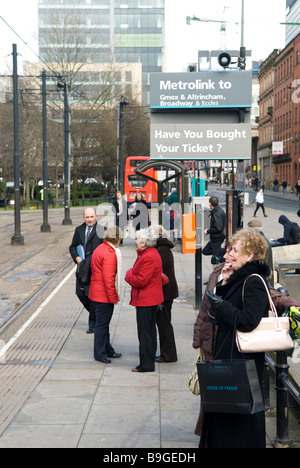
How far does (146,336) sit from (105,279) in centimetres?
84

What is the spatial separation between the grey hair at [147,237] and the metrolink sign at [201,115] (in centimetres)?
457

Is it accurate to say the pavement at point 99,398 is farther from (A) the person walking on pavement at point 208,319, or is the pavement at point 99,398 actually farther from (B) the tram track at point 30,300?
(A) the person walking on pavement at point 208,319

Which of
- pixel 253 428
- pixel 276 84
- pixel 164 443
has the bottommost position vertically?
pixel 164 443

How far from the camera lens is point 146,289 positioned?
793cm

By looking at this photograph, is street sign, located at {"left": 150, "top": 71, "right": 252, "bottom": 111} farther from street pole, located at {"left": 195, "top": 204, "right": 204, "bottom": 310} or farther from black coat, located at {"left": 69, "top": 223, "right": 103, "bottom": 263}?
black coat, located at {"left": 69, "top": 223, "right": 103, "bottom": 263}

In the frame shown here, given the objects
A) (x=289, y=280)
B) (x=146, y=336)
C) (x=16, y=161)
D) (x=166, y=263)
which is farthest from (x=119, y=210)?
(x=146, y=336)

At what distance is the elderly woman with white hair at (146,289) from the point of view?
7.84 m

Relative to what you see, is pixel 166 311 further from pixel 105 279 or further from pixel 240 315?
pixel 240 315

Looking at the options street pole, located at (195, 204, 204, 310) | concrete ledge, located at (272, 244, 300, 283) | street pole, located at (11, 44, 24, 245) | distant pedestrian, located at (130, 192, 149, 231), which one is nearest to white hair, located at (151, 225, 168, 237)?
street pole, located at (195, 204, 204, 310)

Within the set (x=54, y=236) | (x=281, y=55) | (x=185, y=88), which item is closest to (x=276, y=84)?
(x=281, y=55)

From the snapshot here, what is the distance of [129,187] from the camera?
160ft

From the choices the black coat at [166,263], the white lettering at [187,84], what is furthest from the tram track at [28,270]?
the white lettering at [187,84]
